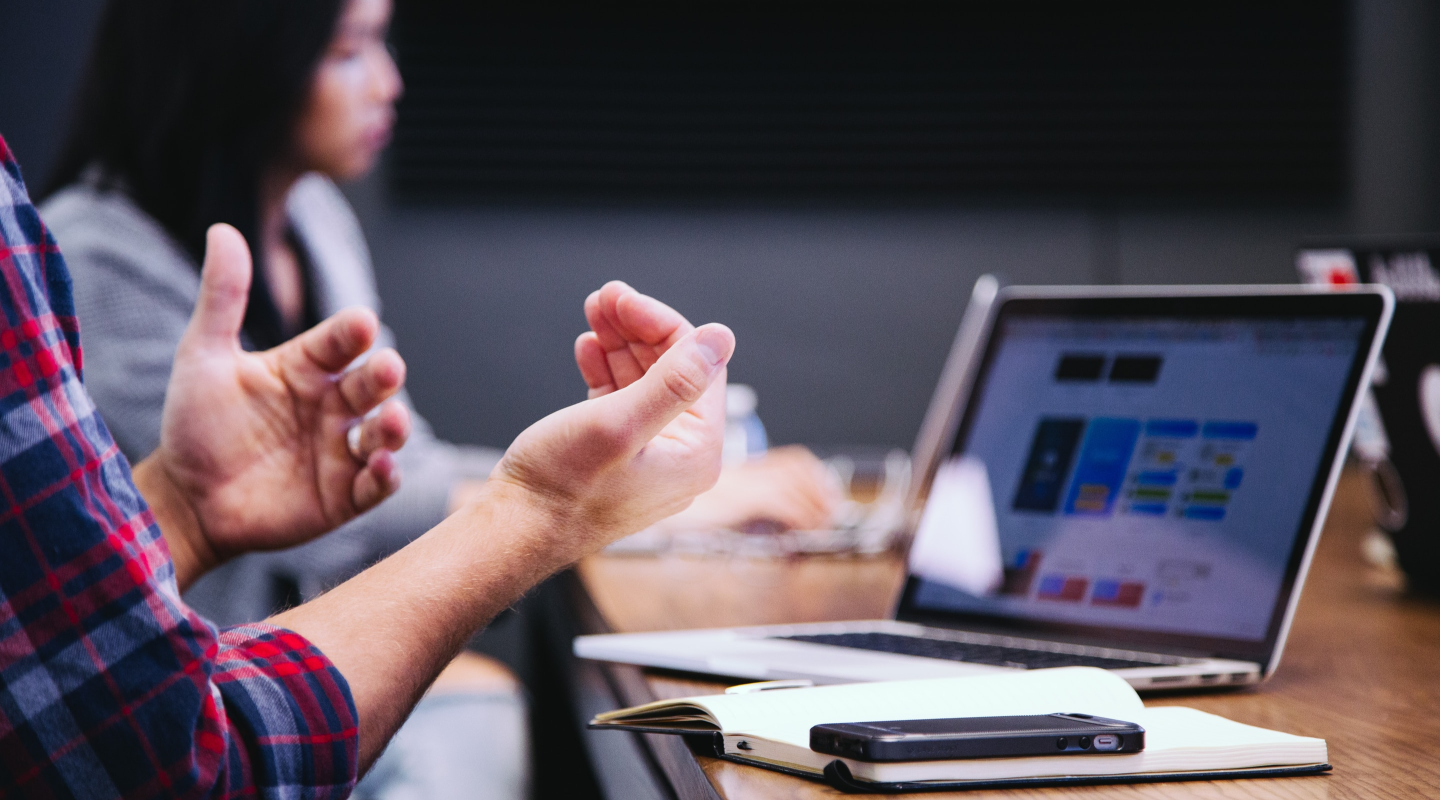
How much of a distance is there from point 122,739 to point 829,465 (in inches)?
61.6

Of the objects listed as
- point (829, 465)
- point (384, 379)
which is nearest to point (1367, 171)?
point (829, 465)

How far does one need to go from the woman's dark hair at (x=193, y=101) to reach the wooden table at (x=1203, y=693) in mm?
802

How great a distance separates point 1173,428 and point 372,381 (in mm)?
668

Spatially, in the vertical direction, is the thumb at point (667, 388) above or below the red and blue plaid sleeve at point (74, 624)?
above

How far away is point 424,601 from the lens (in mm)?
708

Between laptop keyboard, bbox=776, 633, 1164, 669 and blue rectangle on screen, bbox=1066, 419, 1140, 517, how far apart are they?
14cm

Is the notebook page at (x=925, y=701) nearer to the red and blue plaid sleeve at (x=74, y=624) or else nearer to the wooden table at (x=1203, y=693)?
the wooden table at (x=1203, y=693)

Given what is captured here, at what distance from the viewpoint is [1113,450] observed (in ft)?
3.29

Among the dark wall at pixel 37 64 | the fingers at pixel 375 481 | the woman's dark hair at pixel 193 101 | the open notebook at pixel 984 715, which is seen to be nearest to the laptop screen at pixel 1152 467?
the open notebook at pixel 984 715

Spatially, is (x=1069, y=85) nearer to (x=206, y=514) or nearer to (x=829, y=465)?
(x=829, y=465)

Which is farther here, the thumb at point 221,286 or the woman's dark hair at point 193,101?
the woman's dark hair at point 193,101

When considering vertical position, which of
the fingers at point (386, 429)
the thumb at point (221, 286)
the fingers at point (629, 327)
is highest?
the fingers at point (629, 327)

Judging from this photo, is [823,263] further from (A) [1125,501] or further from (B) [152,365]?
(A) [1125,501]

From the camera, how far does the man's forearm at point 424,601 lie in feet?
2.24
